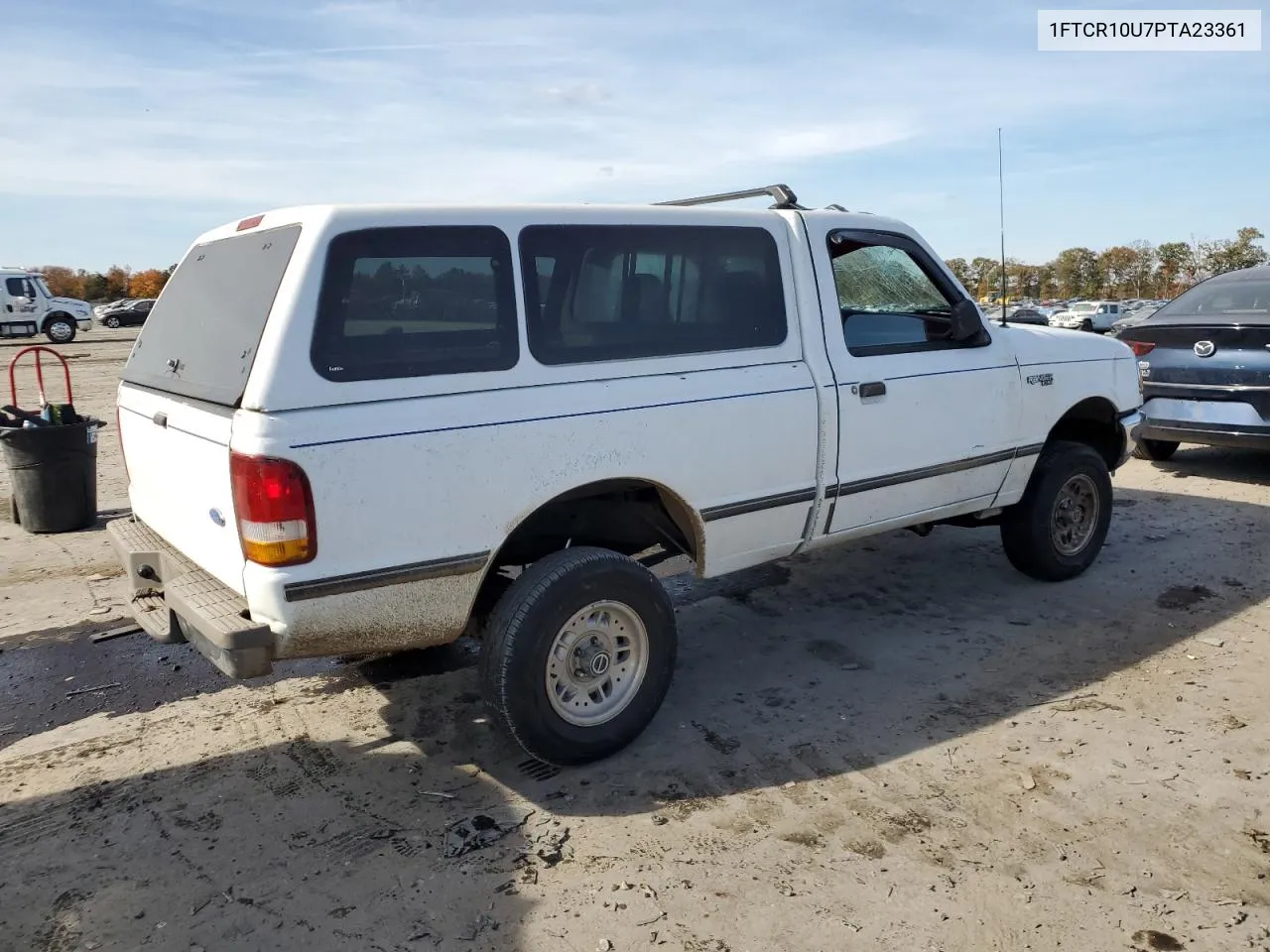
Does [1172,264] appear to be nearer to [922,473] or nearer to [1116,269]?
[1116,269]

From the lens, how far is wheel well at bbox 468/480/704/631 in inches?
146

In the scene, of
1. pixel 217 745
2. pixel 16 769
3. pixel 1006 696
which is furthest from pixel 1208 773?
pixel 16 769

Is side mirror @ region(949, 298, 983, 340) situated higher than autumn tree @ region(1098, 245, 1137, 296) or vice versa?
autumn tree @ region(1098, 245, 1137, 296)

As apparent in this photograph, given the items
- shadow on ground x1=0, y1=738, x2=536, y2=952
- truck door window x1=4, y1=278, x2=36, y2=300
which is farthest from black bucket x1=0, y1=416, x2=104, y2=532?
truck door window x1=4, y1=278, x2=36, y2=300

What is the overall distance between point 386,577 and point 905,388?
2522 mm

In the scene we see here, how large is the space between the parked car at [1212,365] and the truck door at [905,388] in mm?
3162

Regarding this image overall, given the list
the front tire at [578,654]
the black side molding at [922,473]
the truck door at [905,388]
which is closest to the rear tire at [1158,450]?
the black side molding at [922,473]

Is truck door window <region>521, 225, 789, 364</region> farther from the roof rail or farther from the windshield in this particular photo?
the windshield

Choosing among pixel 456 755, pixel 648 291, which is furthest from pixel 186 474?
pixel 648 291

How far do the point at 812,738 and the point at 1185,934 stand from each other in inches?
56.6

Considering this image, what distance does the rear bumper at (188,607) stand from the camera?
3039mm

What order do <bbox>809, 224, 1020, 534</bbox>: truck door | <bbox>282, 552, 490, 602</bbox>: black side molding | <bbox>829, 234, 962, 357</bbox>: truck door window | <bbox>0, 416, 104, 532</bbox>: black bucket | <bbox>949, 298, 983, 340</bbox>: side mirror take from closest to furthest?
<bbox>282, 552, 490, 602</bbox>: black side molding, <bbox>809, 224, 1020, 534</bbox>: truck door, <bbox>829, 234, 962, 357</bbox>: truck door window, <bbox>949, 298, 983, 340</bbox>: side mirror, <bbox>0, 416, 104, 532</bbox>: black bucket

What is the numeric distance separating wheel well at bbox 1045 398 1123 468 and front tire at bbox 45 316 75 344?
102ft

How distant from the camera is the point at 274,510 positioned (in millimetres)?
2936
